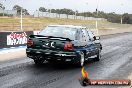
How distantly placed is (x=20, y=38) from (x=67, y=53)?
9.20 metres

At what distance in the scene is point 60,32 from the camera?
13.8 meters

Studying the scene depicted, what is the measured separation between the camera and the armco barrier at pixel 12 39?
19.6 m

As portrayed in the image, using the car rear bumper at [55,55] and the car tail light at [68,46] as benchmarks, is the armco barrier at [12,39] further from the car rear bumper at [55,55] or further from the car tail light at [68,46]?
the car tail light at [68,46]

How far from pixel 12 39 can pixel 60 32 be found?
753 cm

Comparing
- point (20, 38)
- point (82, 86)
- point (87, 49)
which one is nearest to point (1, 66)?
point (87, 49)

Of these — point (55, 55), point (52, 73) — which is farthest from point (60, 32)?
point (52, 73)

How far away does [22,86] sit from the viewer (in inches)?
375

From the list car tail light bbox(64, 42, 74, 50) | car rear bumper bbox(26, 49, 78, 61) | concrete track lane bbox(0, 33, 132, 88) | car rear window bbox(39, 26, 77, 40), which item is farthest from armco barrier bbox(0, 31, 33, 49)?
car tail light bbox(64, 42, 74, 50)

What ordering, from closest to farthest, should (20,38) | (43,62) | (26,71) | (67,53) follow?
(26,71), (67,53), (43,62), (20,38)

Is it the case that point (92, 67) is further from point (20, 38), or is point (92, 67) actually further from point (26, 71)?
point (20, 38)

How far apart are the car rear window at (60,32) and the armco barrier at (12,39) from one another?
594cm

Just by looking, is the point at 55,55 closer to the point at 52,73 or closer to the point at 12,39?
the point at 52,73

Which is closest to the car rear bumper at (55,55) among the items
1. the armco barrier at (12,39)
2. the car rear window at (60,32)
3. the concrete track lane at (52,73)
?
the concrete track lane at (52,73)

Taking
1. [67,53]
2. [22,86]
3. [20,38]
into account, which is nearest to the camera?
[22,86]
